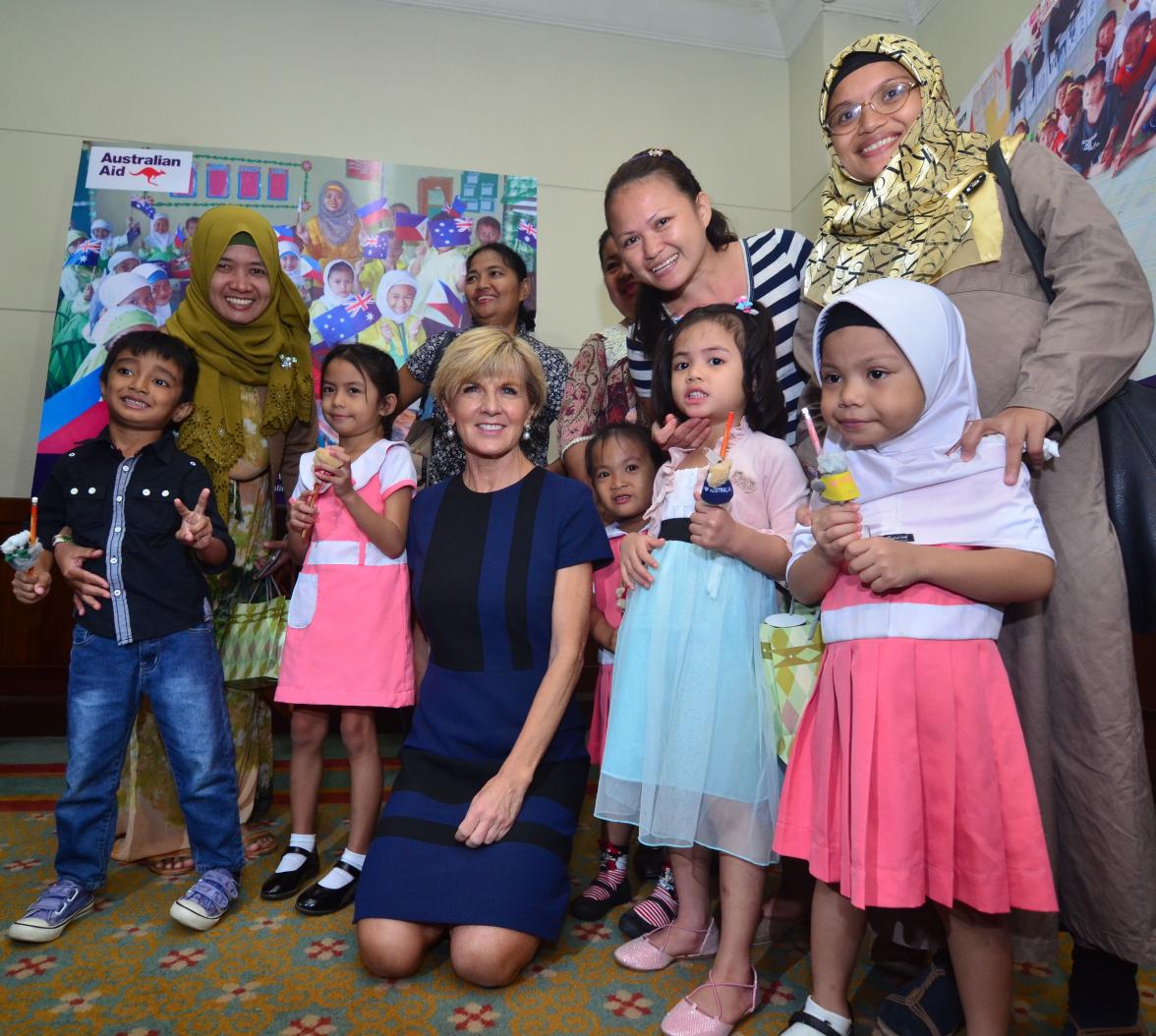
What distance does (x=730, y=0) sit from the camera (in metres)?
4.43

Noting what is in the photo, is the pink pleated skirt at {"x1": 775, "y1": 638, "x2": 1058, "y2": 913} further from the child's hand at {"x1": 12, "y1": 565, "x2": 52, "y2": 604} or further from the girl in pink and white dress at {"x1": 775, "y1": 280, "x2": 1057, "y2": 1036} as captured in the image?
the child's hand at {"x1": 12, "y1": 565, "x2": 52, "y2": 604}

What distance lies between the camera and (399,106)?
4.20m

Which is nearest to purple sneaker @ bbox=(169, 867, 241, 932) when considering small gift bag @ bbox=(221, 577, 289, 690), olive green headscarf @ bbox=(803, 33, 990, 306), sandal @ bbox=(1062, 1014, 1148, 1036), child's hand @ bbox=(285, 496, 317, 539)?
small gift bag @ bbox=(221, 577, 289, 690)

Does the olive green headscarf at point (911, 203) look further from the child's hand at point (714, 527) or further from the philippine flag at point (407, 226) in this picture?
the philippine flag at point (407, 226)

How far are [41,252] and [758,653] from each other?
382cm

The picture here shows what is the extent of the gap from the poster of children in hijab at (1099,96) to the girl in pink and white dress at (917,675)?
1.37 metres

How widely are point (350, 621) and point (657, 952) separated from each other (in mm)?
1015

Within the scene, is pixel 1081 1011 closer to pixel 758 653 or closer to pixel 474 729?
pixel 758 653

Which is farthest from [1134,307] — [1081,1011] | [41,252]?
[41,252]

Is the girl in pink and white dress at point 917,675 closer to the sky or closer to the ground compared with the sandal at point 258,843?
closer to the sky

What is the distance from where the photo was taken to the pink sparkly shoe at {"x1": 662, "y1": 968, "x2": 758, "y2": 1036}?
1.48 m

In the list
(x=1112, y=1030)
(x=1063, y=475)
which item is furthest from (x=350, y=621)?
(x=1112, y=1030)

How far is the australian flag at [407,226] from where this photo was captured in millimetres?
4098

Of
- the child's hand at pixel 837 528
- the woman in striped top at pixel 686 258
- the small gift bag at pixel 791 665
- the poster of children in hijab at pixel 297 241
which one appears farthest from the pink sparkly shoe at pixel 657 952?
the poster of children in hijab at pixel 297 241
